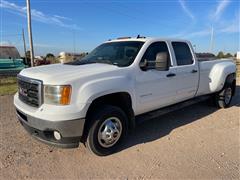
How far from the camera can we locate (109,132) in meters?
3.73

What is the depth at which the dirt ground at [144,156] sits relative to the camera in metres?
3.26

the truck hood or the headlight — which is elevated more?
the truck hood

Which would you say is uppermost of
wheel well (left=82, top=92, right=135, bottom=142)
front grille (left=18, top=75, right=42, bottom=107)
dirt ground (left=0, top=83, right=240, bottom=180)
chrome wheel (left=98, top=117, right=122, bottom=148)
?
front grille (left=18, top=75, right=42, bottom=107)

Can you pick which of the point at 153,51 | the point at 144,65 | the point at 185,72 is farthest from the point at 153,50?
the point at 185,72

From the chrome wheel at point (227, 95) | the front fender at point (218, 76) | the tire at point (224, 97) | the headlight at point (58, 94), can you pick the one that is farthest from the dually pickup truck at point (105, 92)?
the chrome wheel at point (227, 95)

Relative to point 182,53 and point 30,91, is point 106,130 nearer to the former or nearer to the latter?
point 30,91

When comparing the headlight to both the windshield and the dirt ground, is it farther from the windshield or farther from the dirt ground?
the windshield

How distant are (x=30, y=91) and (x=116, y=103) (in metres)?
1.41

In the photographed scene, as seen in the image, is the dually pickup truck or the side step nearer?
the dually pickup truck

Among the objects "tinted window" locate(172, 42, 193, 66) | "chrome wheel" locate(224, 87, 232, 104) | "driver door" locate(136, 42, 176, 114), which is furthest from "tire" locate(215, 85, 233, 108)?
"driver door" locate(136, 42, 176, 114)

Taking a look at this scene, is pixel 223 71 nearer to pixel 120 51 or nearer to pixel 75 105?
pixel 120 51

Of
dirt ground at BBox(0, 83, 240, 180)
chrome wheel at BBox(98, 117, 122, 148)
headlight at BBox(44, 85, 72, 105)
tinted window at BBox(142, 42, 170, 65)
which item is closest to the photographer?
headlight at BBox(44, 85, 72, 105)

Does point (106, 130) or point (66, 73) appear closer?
point (66, 73)

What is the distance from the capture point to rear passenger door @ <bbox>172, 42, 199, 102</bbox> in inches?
196
